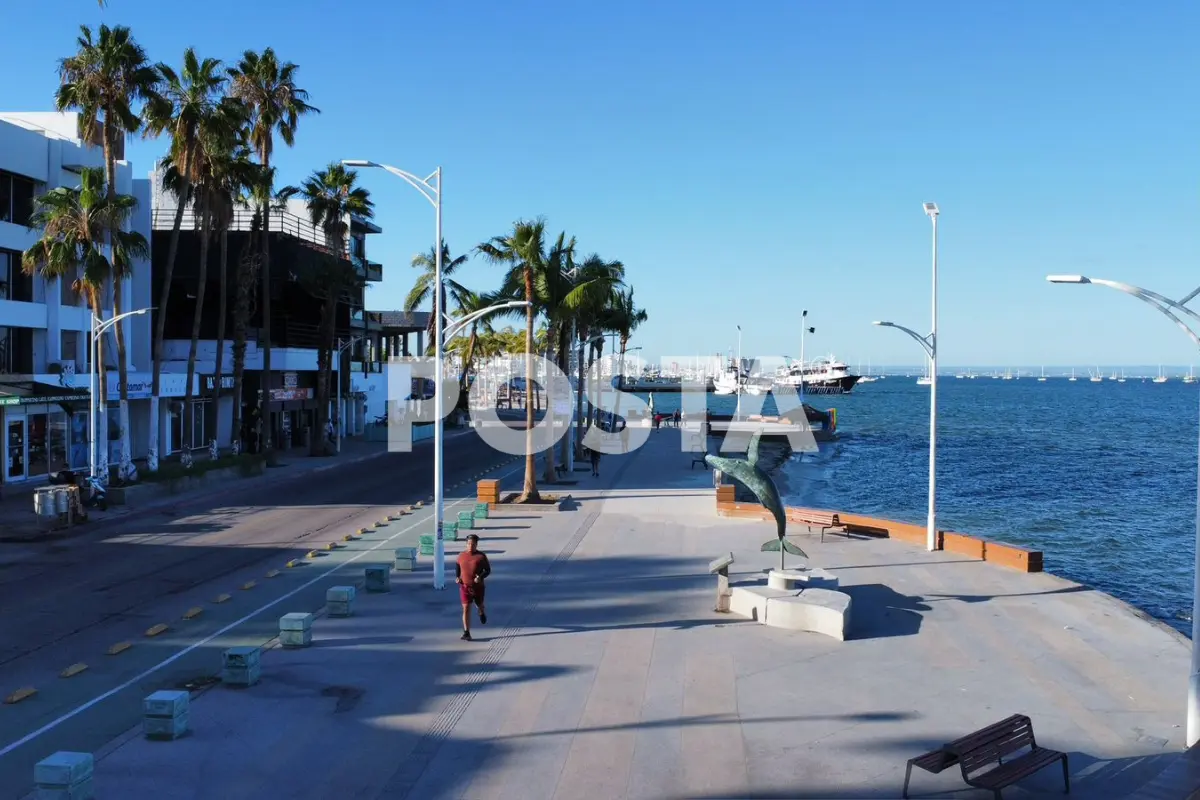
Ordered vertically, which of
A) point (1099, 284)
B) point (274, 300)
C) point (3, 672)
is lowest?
point (3, 672)

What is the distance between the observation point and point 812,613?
49.9 feet

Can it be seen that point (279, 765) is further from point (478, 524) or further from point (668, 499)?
point (668, 499)

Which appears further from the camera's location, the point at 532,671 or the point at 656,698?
the point at 532,671

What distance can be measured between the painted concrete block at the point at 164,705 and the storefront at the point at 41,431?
23.2m

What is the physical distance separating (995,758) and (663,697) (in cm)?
406

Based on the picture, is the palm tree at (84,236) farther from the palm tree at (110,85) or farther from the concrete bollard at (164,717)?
the concrete bollard at (164,717)

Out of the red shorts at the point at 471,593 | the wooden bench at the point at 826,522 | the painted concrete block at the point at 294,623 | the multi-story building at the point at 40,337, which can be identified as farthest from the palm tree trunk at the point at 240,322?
the red shorts at the point at 471,593

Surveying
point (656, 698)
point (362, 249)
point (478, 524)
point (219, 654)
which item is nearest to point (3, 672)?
point (219, 654)

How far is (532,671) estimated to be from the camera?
1295 centimetres

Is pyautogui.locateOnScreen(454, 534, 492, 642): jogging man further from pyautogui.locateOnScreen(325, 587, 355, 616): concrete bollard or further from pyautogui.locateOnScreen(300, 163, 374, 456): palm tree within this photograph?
pyautogui.locateOnScreen(300, 163, 374, 456): palm tree

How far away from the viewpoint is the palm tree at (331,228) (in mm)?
44531

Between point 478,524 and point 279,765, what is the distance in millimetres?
16433

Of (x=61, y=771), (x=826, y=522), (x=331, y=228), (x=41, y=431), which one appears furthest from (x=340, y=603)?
(x=331, y=228)

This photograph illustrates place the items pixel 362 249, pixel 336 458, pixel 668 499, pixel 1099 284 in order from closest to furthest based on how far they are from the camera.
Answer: pixel 1099 284, pixel 668 499, pixel 336 458, pixel 362 249
